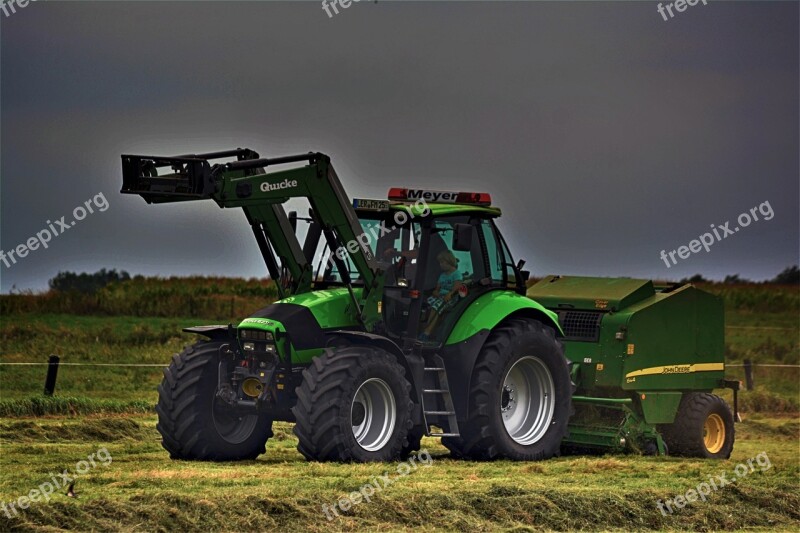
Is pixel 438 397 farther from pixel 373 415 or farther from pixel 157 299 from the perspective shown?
pixel 157 299

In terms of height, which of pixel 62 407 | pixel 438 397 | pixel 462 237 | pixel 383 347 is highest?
pixel 462 237

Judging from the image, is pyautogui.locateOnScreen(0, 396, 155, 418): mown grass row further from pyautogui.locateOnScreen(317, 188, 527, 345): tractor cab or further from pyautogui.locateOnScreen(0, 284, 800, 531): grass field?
pyautogui.locateOnScreen(317, 188, 527, 345): tractor cab

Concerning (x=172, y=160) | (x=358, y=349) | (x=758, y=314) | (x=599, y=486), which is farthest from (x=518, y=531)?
(x=758, y=314)

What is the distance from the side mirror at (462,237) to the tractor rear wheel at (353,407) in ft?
4.77

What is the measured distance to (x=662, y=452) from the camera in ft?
54.4

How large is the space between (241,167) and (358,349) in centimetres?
223

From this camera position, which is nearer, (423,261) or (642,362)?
(423,261)

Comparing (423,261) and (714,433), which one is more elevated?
(423,261)

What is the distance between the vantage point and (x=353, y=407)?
13.8m

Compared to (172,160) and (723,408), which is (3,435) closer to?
(172,160)

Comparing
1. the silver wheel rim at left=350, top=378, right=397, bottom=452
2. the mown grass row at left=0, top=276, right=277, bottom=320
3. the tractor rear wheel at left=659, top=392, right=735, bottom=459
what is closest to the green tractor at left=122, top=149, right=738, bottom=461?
the silver wheel rim at left=350, top=378, right=397, bottom=452

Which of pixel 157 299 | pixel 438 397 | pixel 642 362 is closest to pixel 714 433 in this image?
pixel 642 362

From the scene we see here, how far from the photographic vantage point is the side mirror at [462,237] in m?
14.5

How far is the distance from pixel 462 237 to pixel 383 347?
4.76 ft
